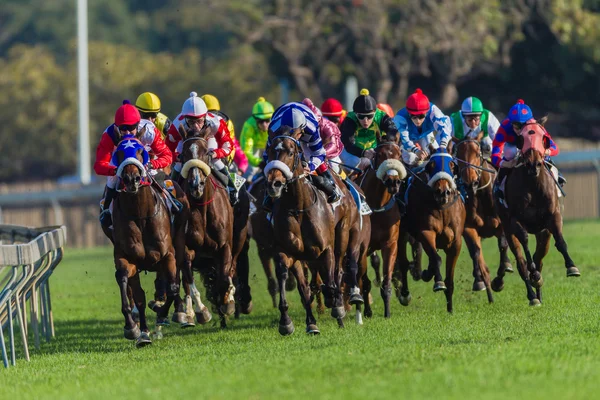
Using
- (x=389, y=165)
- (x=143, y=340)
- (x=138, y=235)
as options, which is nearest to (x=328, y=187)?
(x=389, y=165)

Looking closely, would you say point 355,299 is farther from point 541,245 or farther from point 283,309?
point 541,245

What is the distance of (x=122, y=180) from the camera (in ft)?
34.8

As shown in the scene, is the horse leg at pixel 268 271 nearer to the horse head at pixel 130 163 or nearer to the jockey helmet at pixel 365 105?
the jockey helmet at pixel 365 105

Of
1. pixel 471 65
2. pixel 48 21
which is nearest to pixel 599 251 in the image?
pixel 471 65

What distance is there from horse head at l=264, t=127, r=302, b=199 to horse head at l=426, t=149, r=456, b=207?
75.7 inches

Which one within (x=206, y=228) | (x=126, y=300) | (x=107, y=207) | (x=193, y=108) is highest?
(x=193, y=108)

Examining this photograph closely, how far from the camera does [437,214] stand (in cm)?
1265

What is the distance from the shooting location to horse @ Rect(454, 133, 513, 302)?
13.2 meters

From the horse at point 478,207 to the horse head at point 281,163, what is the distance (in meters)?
2.72

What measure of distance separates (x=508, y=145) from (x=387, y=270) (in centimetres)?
186

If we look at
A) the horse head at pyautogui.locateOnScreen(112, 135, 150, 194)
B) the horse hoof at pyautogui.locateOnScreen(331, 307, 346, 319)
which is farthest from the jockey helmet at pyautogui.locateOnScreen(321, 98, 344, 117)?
the horse head at pyautogui.locateOnScreen(112, 135, 150, 194)

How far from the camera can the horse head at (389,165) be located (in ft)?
39.3

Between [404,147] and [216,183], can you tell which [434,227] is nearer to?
[404,147]

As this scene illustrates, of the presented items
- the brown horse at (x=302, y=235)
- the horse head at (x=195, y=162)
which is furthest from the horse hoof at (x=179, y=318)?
the horse head at (x=195, y=162)
